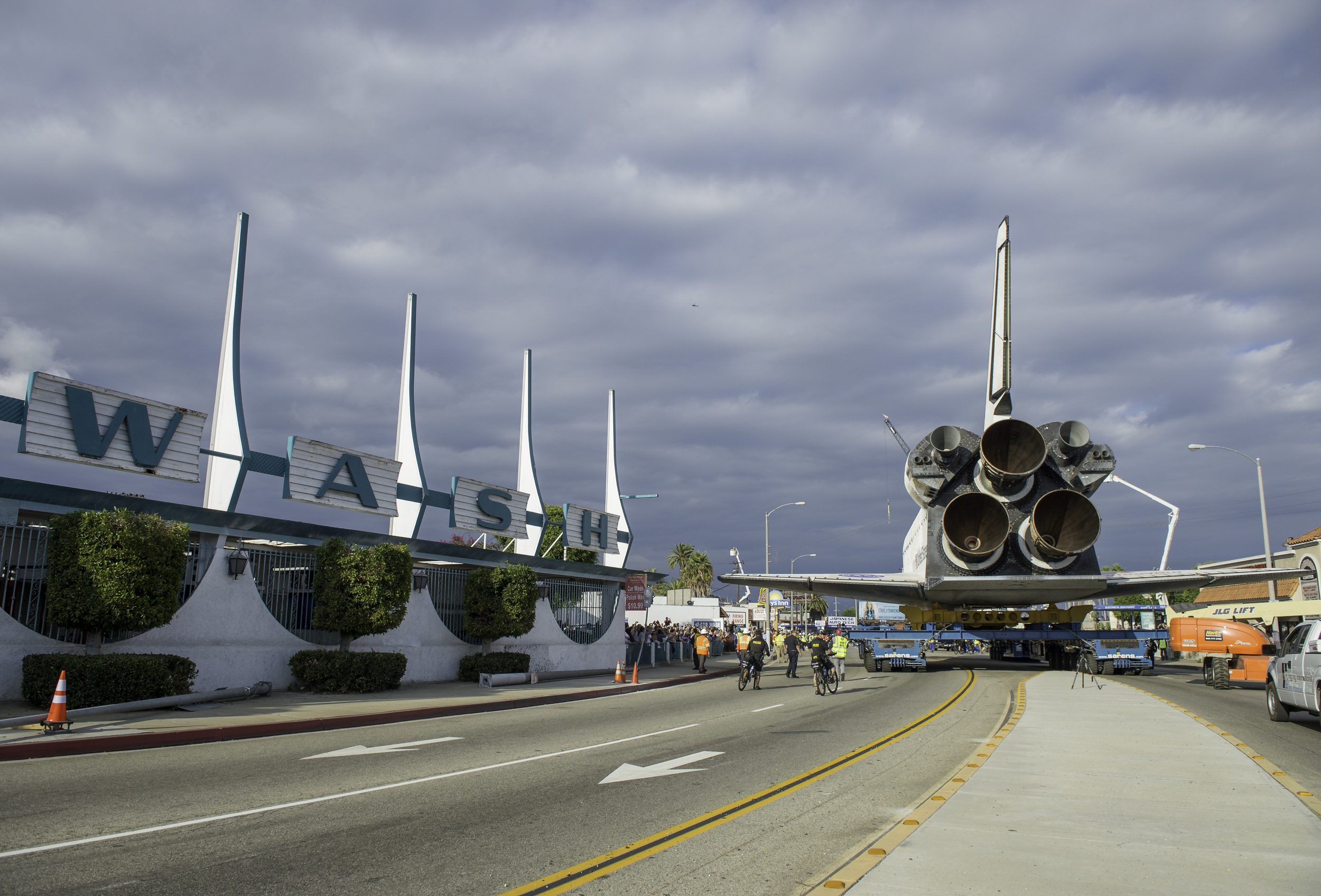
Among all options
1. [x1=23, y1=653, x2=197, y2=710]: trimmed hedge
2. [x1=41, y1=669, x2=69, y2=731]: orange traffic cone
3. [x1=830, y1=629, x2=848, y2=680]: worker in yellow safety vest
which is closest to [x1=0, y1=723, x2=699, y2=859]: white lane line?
[x1=41, y1=669, x2=69, y2=731]: orange traffic cone

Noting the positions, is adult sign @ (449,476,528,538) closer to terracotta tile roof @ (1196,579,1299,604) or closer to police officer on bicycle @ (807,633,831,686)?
police officer on bicycle @ (807,633,831,686)

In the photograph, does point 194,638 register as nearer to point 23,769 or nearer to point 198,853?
point 23,769

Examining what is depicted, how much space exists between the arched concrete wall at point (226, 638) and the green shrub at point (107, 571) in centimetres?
124

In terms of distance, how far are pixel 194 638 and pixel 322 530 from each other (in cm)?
381

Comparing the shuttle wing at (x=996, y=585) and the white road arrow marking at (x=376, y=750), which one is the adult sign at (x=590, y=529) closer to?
the shuttle wing at (x=996, y=585)

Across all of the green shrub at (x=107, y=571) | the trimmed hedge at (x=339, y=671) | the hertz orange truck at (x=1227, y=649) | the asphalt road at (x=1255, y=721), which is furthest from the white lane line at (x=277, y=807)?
the hertz orange truck at (x=1227, y=649)

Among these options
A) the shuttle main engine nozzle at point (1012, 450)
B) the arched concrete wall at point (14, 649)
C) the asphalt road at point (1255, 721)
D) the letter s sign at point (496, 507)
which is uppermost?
the shuttle main engine nozzle at point (1012, 450)

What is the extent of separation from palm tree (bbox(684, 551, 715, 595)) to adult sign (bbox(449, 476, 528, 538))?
71264mm

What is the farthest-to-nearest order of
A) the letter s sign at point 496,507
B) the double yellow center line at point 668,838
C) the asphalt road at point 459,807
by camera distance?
the letter s sign at point 496,507, the asphalt road at point 459,807, the double yellow center line at point 668,838

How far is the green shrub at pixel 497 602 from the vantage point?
22703 millimetres

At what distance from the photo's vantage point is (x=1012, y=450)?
22578 mm

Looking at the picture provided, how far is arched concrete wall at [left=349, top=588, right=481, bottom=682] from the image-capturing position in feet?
68.6

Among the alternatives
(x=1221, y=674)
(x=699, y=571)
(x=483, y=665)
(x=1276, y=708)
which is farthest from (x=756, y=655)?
(x=699, y=571)

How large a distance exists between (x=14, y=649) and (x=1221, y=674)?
2609cm
